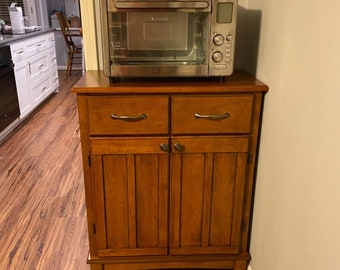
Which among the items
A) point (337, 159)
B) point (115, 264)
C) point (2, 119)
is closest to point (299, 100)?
point (337, 159)

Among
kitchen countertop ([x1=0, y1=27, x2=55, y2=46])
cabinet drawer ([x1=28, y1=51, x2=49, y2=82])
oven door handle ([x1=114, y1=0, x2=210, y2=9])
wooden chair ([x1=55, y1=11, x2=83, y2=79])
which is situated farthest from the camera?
wooden chair ([x1=55, y1=11, x2=83, y2=79])

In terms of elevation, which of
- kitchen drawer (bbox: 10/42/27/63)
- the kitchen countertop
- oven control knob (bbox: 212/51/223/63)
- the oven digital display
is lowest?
kitchen drawer (bbox: 10/42/27/63)

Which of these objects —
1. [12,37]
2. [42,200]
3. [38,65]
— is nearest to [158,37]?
[42,200]

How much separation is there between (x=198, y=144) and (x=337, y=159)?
0.61 m

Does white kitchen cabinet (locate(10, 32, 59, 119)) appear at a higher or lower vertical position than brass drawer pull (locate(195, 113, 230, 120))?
lower

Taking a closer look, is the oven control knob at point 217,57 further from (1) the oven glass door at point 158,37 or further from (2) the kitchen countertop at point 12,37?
(2) the kitchen countertop at point 12,37

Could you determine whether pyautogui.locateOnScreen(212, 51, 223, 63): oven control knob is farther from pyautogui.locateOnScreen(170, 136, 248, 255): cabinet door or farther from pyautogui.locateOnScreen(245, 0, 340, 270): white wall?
pyautogui.locateOnScreen(170, 136, 248, 255): cabinet door

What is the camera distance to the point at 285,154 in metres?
1.14

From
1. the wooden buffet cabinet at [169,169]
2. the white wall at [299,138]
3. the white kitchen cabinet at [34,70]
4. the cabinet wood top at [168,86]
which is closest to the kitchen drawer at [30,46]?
the white kitchen cabinet at [34,70]

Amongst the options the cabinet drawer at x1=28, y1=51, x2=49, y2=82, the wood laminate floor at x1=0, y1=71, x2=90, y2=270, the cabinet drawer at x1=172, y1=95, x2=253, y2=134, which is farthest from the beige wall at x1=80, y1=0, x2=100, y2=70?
the cabinet drawer at x1=28, y1=51, x2=49, y2=82

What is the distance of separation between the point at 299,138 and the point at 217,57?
44cm

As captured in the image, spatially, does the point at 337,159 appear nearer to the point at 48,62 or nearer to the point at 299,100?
the point at 299,100

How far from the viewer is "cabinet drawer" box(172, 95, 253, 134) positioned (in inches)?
50.9

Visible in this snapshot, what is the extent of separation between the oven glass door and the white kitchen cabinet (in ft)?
7.81
